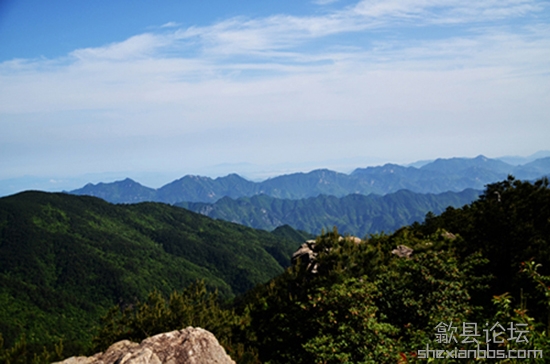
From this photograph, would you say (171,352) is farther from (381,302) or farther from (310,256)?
(310,256)

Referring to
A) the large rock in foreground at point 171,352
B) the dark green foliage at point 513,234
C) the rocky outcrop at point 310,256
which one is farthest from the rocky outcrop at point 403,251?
the large rock in foreground at point 171,352

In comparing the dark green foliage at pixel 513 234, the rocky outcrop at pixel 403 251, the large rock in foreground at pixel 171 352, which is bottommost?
the rocky outcrop at pixel 403 251

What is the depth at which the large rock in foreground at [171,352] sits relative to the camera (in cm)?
1341

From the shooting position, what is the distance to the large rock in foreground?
13414 mm

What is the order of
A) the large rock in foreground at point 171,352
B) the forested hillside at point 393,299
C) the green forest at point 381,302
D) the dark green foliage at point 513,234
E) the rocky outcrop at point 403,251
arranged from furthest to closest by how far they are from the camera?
the rocky outcrop at point 403,251, the dark green foliage at point 513,234, the green forest at point 381,302, the forested hillside at point 393,299, the large rock in foreground at point 171,352

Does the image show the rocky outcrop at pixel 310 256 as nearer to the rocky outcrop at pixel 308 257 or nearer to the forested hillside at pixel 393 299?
the rocky outcrop at pixel 308 257

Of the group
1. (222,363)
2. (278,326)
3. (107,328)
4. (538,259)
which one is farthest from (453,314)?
→ (107,328)

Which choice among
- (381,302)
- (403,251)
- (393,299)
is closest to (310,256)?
(403,251)

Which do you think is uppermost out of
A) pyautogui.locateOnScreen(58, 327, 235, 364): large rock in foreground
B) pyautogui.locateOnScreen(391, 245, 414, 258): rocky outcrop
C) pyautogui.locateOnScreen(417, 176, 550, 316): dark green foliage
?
pyautogui.locateOnScreen(417, 176, 550, 316): dark green foliage

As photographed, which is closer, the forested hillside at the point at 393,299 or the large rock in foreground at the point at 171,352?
the large rock in foreground at the point at 171,352

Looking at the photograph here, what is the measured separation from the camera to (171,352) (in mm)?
14156

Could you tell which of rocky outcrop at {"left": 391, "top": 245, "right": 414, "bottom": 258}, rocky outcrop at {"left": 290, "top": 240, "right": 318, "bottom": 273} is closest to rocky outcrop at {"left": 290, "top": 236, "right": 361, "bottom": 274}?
rocky outcrop at {"left": 290, "top": 240, "right": 318, "bottom": 273}

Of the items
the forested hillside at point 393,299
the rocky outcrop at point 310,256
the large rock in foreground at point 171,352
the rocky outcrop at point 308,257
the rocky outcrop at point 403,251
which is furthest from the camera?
the rocky outcrop at point 403,251

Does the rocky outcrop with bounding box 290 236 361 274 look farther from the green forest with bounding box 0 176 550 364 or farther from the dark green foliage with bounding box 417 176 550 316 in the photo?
the dark green foliage with bounding box 417 176 550 316
